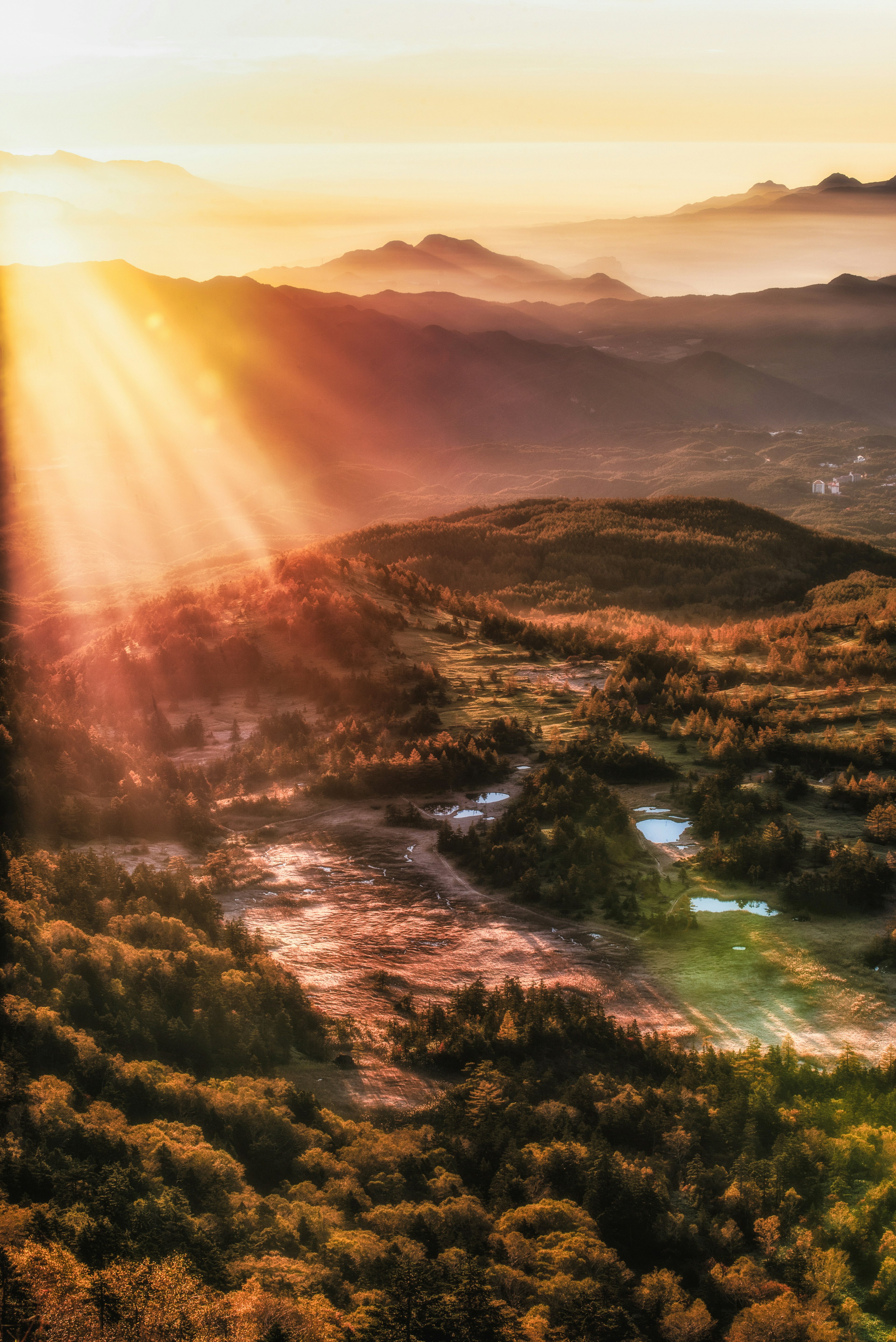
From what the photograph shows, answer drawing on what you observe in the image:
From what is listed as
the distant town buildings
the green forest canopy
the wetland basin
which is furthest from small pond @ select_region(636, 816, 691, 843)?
the distant town buildings

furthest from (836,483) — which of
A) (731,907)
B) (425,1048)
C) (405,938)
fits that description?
(425,1048)

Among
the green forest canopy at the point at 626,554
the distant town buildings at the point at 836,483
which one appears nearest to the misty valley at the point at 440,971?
the green forest canopy at the point at 626,554

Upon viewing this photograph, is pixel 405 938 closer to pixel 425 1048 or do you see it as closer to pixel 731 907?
pixel 425 1048

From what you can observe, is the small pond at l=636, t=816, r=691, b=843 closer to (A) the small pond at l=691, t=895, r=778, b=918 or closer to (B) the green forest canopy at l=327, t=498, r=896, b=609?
(A) the small pond at l=691, t=895, r=778, b=918

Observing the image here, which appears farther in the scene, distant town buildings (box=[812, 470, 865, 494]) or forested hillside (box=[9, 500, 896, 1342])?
distant town buildings (box=[812, 470, 865, 494])

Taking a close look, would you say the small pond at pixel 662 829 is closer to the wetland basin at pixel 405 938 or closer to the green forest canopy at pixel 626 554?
the wetland basin at pixel 405 938
